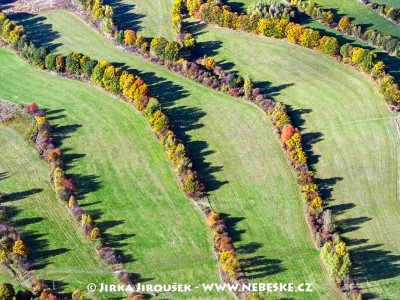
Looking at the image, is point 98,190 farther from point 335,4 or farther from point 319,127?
point 335,4

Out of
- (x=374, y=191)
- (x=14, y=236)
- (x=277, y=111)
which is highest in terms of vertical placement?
(x=277, y=111)

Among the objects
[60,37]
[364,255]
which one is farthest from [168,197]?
[60,37]

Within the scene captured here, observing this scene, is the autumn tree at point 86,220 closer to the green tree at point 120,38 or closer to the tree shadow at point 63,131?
the tree shadow at point 63,131

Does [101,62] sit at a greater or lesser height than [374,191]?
greater

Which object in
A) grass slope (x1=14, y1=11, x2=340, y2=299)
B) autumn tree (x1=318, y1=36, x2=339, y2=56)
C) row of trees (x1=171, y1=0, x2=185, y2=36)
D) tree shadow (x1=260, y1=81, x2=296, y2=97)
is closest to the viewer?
grass slope (x1=14, y1=11, x2=340, y2=299)

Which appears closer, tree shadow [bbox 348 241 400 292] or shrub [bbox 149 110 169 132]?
tree shadow [bbox 348 241 400 292]

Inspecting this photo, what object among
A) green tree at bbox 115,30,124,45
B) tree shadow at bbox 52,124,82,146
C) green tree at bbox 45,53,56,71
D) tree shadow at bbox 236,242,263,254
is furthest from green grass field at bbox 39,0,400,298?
tree shadow at bbox 52,124,82,146

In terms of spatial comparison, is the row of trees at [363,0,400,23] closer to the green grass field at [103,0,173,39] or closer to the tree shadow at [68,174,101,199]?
the green grass field at [103,0,173,39]

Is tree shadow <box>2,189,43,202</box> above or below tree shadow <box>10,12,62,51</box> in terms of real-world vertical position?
below
